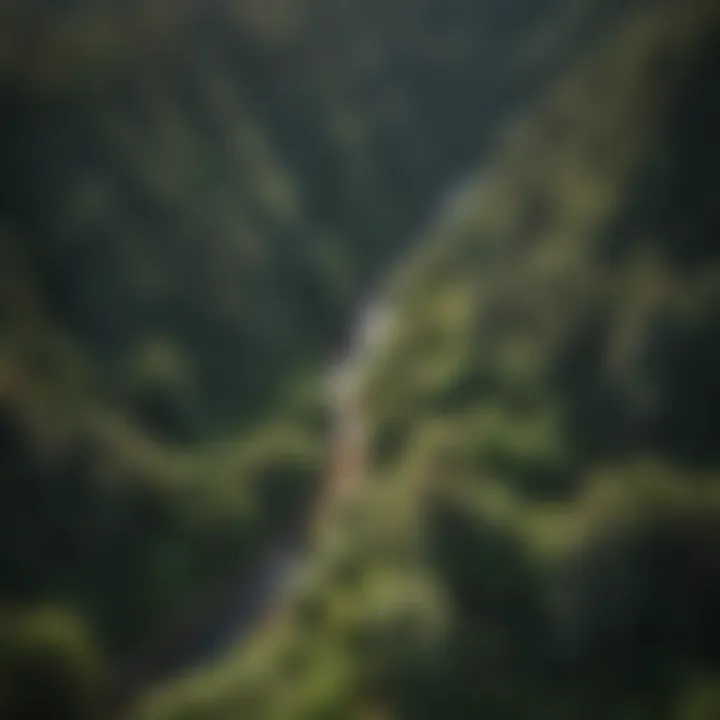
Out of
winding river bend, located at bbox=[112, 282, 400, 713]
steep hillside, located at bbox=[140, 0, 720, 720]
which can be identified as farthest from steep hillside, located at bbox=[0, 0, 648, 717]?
steep hillside, located at bbox=[140, 0, 720, 720]

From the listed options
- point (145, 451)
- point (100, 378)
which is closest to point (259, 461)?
point (145, 451)

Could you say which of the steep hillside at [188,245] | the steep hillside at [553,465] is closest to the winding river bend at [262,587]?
the steep hillside at [188,245]

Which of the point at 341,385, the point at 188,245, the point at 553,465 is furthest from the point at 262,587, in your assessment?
the point at 188,245

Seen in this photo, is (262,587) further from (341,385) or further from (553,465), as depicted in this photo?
(341,385)

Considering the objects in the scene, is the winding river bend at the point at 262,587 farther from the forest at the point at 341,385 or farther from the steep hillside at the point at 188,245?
the steep hillside at the point at 188,245

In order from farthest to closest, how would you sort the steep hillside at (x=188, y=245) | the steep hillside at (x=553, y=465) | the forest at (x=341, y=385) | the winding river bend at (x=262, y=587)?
1. the steep hillside at (x=188, y=245)
2. the winding river bend at (x=262, y=587)
3. the forest at (x=341, y=385)
4. the steep hillside at (x=553, y=465)

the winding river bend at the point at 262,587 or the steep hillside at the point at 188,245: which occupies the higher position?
the steep hillside at the point at 188,245

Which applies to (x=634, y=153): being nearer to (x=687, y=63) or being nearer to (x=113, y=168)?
(x=687, y=63)
